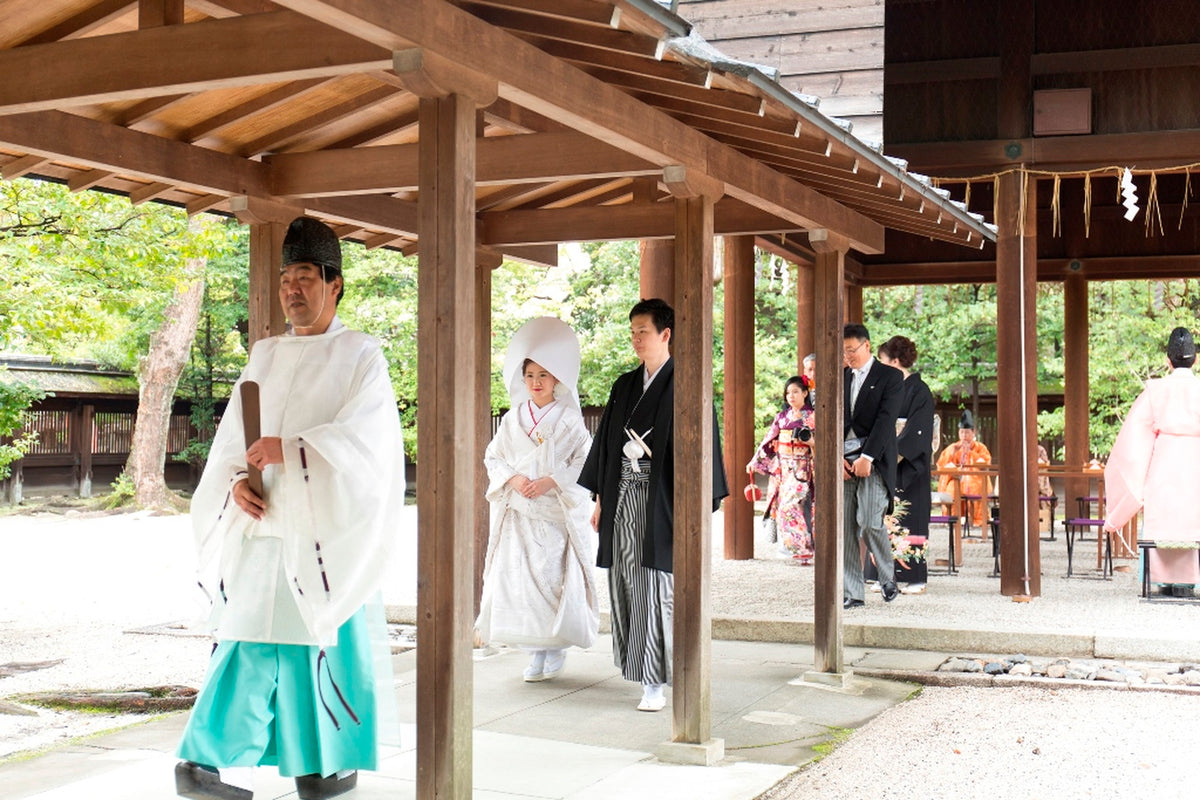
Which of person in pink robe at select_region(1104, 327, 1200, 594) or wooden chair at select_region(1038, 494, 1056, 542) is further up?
person in pink robe at select_region(1104, 327, 1200, 594)

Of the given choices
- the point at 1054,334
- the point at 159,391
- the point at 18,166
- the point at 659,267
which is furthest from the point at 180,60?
the point at 1054,334

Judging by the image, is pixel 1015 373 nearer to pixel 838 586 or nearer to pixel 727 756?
pixel 838 586

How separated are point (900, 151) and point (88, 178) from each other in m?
6.34

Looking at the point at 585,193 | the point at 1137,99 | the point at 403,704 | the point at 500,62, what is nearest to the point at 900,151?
the point at 1137,99

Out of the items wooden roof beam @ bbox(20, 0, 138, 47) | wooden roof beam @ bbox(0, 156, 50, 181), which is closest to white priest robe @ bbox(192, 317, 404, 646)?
wooden roof beam @ bbox(20, 0, 138, 47)

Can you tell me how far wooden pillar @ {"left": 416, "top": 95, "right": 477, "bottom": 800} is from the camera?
3.48 metres

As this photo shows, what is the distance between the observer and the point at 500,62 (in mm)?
3609

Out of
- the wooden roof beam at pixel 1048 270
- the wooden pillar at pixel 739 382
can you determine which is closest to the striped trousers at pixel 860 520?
the wooden pillar at pixel 739 382

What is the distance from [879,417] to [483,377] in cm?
285

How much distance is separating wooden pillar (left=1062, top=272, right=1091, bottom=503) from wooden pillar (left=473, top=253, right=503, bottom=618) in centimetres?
900

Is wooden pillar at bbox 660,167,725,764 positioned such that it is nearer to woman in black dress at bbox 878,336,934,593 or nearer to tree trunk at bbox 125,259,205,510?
woman in black dress at bbox 878,336,934,593

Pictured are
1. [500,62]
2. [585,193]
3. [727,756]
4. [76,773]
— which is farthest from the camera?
[585,193]

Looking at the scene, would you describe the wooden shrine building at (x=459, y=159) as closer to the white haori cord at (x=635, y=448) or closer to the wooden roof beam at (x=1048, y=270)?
the white haori cord at (x=635, y=448)

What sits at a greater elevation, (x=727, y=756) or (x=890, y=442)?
(x=890, y=442)
